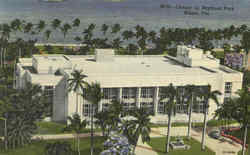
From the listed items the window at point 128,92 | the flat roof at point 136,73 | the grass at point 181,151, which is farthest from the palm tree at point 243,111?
the window at point 128,92

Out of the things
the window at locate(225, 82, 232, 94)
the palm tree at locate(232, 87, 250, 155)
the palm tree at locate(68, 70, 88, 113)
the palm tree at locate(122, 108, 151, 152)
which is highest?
the palm tree at locate(68, 70, 88, 113)

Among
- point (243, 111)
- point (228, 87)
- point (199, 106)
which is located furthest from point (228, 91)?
point (243, 111)

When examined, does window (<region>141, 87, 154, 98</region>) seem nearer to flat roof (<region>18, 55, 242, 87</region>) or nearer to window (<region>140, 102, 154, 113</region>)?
window (<region>140, 102, 154, 113</region>)

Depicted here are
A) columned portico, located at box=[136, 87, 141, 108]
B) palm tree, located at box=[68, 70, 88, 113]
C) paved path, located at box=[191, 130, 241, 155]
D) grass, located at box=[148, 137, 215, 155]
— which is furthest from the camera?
columned portico, located at box=[136, 87, 141, 108]

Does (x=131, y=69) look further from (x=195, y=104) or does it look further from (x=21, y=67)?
(x=21, y=67)

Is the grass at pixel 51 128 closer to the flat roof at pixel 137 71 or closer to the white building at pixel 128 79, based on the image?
the white building at pixel 128 79

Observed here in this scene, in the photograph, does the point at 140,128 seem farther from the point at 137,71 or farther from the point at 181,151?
the point at 137,71

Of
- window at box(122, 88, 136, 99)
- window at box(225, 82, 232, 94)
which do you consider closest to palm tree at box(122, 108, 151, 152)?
window at box(122, 88, 136, 99)

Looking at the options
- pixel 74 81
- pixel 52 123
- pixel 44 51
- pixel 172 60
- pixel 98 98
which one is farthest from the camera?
pixel 44 51

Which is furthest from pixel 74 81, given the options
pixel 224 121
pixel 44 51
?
pixel 44 51
